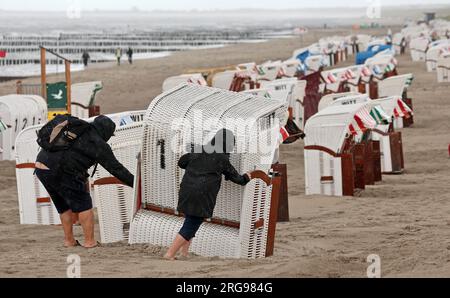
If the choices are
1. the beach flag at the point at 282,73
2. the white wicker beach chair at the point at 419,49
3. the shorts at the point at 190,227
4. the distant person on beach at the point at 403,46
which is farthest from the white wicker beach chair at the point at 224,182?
the distant person on beach at the point at 403,46

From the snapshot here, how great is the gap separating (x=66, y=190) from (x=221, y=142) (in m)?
1.65

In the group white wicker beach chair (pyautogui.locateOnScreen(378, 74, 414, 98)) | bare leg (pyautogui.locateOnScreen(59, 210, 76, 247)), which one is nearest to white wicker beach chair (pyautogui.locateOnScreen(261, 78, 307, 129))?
white wicker beach chair (pyautogui.locateOnScreen(378, 74, 414, 98))

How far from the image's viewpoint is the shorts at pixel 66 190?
9258 mm

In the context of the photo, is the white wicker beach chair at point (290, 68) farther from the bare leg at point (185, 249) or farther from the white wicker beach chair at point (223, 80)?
the bare leg at point (185, 249)

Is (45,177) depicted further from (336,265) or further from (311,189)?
(311,189)

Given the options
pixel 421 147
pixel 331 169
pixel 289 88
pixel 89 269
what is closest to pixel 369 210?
pixel 331 169

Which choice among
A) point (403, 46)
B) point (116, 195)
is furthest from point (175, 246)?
point (403, 46)

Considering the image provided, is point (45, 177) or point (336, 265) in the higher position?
point (45, 177)

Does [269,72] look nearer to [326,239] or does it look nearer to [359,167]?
[359,167]

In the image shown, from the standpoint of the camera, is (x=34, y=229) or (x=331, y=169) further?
(x=331, y=169)

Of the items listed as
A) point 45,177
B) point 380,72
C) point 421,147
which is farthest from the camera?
point 380,72

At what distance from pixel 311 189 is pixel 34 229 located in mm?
4184
